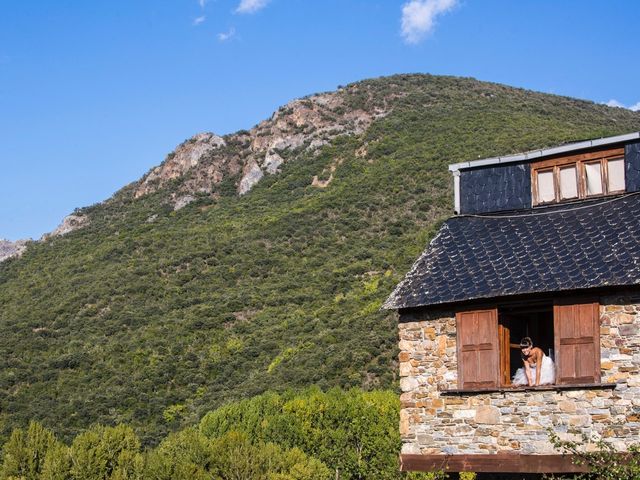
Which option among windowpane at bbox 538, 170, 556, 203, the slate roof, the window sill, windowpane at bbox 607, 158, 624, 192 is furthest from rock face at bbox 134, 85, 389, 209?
the window sill

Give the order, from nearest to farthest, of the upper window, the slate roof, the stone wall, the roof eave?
the stone wall → the slate roof → the roof eave → the upper window

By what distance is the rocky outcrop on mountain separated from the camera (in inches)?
3195

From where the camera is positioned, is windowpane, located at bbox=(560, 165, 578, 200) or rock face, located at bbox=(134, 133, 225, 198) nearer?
windowpane, located at bbox=(560, 165, 578, 200)

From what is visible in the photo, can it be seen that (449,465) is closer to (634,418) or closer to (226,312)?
(634,418)

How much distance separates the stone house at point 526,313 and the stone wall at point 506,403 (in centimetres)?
2

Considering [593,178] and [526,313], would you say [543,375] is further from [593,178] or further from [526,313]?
[593,178]

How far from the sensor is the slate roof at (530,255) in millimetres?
15188

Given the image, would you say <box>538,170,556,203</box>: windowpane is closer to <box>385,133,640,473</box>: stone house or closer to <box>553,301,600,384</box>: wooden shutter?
<box>385,133,640,473</box>: stone house

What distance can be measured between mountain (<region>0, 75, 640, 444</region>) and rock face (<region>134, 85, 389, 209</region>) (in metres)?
0.19

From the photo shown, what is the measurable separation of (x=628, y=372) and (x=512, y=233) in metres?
3.58

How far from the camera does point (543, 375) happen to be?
1566 centimetres

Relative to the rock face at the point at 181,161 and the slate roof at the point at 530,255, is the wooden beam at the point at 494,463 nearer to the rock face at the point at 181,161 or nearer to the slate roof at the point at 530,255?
the slate roof at the point at 530,255

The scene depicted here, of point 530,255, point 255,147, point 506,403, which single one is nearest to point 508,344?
point 506,403

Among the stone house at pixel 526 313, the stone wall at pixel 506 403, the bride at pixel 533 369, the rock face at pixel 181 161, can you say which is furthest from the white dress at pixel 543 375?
the rock face at pixel 181 161
